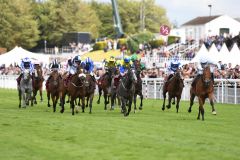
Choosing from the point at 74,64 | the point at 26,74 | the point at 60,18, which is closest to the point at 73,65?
the point at 74,64

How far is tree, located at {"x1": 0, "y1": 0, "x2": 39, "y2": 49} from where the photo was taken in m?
89.1

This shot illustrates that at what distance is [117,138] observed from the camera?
14523 millimetres

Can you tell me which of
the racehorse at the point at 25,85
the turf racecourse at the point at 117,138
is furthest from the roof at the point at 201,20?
the turf racecourse at the point at 117,138

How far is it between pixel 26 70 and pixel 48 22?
2751 inches

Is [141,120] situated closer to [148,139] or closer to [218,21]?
[148,139]

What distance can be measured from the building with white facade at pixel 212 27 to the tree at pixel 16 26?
67.2 ft

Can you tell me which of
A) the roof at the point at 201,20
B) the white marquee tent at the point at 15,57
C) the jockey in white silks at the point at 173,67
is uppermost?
the roof at the point at 201,20

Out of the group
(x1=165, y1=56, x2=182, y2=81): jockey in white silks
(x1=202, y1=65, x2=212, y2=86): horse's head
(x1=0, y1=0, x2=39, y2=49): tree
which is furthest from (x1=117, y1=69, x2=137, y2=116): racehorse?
(x1=0, y1=0, x2=39, y2=49): tree

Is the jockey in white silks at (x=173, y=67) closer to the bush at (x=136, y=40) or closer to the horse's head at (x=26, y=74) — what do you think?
the horse's head at (x=26, y=74)

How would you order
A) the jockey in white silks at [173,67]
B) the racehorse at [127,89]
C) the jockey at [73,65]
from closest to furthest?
1. the racehorse at [127,89]
2. the jockey at [73,65]
3. the jockey in white silks at [173,67]

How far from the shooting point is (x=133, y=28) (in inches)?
4525

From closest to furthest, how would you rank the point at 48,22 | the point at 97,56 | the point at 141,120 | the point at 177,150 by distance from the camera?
the point at 177,150 < the point at 141,120 < the point at 97,56 < the point at 48,22

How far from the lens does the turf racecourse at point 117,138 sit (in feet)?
39.9

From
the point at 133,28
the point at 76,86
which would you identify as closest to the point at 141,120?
the point at 76,86
